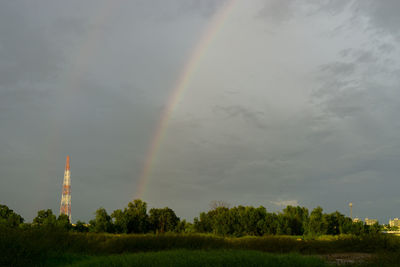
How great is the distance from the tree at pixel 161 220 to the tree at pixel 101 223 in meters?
7.80

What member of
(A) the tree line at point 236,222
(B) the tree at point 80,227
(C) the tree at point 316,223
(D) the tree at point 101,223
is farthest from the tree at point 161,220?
(C) the tree at point 316,223

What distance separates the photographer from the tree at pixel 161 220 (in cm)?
6325

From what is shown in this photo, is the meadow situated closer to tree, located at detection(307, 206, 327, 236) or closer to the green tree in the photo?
tree, located at detection(307, 206, 327, 236)

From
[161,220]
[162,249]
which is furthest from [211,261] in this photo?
[161,220]

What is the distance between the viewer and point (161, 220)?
63.6 meters

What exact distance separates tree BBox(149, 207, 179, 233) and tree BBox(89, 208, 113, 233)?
25.6 feet

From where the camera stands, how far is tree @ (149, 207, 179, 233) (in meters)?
63.2

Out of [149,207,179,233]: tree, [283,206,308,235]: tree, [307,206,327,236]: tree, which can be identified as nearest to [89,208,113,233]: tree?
[149,207,179,233]: tree

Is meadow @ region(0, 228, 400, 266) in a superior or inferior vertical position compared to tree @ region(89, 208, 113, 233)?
inferior

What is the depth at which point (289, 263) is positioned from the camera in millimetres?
17016

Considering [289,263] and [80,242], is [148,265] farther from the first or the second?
[80,242]

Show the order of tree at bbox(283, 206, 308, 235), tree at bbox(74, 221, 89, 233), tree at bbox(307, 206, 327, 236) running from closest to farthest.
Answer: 1. tree at bbox(74, 221, 89, 233)
2. tree at bbox(307, 206, 327, 236)
3. tree at bbox(283, 206, 308, 235)

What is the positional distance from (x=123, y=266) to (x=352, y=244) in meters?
23.4

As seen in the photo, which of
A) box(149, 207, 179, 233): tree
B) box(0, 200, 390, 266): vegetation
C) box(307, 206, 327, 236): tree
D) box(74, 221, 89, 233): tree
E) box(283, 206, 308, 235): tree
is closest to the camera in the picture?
box(0, 200, 390, 266): vegetation
